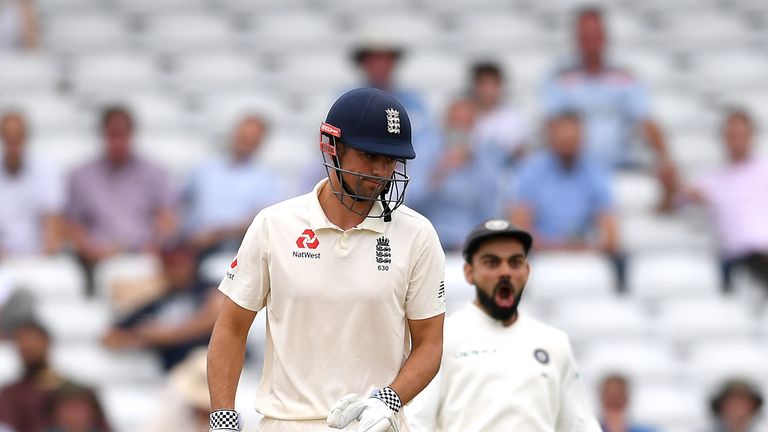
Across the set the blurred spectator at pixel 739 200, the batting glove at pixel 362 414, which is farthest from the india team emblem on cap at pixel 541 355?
the blurred spectator at pixel 739 200

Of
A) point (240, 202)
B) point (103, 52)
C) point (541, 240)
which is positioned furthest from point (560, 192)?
point (103, 52)

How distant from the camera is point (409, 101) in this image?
1022 centimetres

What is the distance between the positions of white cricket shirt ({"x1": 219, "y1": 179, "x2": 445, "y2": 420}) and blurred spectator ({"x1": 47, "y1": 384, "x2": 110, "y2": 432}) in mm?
3691

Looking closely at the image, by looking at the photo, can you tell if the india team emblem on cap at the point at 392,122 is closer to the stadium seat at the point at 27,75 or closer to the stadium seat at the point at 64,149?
the stadium seat at the point at 64,149

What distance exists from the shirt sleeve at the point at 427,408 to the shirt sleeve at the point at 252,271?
44.5 inches

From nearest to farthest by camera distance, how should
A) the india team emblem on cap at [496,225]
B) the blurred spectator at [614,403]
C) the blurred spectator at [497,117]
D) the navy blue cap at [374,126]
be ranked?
the navy blue cap at [374,126]
the india team emblem on cap at [496,225]
the blurred spectator at [614,403]
the blurred spectator at [497,117]

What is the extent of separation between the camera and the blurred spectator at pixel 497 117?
420 inches

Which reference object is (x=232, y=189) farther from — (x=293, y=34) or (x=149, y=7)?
(x=149, y=7)

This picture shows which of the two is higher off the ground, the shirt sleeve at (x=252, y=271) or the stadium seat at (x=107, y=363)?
the shirt sleeve at (x=252, y=271)

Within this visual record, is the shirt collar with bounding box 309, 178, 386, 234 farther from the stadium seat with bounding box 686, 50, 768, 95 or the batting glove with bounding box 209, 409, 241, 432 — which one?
the stadium seat with bounding box 686, 50, 768, 95

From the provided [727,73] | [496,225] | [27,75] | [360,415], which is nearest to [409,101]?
[27,75]

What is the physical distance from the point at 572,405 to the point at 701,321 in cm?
420

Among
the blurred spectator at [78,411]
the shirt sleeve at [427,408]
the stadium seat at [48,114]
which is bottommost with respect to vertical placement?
the blurred spectator at [78,411]

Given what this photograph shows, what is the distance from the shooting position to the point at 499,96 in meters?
10.8
